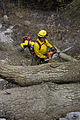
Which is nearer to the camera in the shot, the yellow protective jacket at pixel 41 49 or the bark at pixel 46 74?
the bark at pixel 46 74

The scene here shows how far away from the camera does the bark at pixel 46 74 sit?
2906 mm

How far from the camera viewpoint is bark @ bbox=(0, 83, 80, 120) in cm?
238

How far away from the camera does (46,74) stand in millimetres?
2949

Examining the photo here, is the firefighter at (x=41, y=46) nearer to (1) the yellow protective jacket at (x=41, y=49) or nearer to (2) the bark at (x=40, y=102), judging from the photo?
(1) the yellow protective jacket at (x=41, y=49)

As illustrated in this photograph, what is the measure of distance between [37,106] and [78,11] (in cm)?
616

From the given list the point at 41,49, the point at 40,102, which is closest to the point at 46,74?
the point at 40,102

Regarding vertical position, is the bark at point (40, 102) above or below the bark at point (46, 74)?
below

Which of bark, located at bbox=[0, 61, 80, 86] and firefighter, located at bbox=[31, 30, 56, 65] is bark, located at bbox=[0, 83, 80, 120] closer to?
bark, located at bbox=[0, 61, 80, 86]

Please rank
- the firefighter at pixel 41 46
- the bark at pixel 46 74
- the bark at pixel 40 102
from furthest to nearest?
the firefighter at pixel 41 46
the bark at pixel 46 74
the bark at pixel 40 102

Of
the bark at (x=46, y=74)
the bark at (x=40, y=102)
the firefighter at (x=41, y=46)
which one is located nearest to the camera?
the bark at (x=40, y=102)

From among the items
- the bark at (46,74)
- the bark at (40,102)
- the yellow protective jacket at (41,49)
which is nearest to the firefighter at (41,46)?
the yellow protective jacket at (41,49)

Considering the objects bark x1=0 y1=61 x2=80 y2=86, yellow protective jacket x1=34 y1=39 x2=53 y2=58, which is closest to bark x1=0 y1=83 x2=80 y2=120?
bark x1=0 y1=61 x2=80 y2=86

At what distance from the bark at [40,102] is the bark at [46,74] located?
0.19m

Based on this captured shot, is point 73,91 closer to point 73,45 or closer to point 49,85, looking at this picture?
point 49,85
